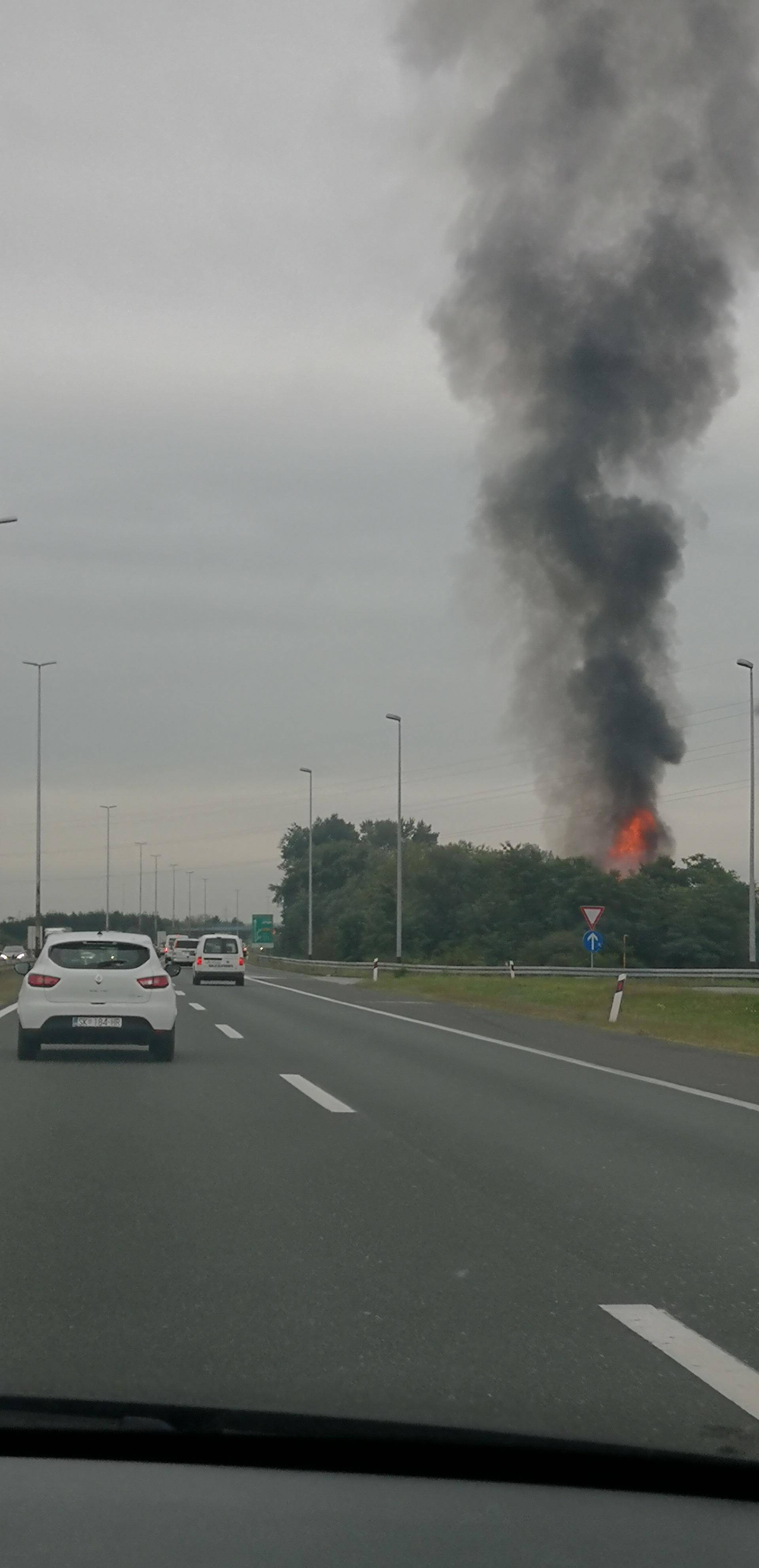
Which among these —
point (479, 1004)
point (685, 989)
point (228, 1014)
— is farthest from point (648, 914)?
point (228, 1014)

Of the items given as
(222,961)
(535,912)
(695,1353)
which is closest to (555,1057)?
(695,1353)

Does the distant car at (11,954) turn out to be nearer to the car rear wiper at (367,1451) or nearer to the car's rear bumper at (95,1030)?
the car's rear bumper at (95,1030)

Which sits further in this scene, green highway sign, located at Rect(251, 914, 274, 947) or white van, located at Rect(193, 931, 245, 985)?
green highway sign, located at Rect(251, 914, 274, 947)

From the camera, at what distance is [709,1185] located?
9.60 metres

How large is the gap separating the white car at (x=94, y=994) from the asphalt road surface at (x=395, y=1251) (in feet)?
5.45

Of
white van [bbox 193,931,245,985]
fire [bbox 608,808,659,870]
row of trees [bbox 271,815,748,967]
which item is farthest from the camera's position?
row of trees [bbox 271,815,748,967]

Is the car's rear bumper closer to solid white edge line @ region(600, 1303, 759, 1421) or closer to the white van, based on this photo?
solid white edge line @ region(600, 1303, 759, 1421)

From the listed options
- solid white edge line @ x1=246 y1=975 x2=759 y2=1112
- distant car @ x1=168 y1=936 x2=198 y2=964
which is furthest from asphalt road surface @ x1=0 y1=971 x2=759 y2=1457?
distant car @ x1=168 y1=936 x2=198 y2=964

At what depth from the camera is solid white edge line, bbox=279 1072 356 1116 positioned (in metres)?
13.6

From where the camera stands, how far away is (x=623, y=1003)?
36625mm

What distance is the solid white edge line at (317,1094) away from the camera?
13578 mm

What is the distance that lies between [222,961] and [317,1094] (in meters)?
35.4

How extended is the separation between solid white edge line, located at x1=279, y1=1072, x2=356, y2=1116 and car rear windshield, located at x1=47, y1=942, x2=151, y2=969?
2203mm

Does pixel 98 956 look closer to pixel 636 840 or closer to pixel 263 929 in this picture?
pixel 636 840
